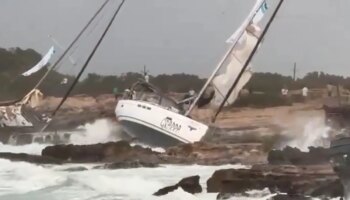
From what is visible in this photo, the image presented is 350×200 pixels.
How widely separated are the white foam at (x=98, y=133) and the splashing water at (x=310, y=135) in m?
0.80

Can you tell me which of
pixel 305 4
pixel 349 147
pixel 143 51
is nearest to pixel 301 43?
pixel 305 4

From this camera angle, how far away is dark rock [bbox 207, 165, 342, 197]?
304 cm

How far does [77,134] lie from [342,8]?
140 centimetres

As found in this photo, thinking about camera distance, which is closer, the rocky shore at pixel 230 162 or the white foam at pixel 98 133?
the rocky shore at pixel 230 162

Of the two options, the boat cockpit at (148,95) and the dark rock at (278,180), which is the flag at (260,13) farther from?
the dark rock at (278,180)

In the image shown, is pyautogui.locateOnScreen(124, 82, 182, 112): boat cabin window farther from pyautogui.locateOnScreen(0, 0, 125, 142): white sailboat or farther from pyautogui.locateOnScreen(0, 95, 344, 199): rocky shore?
pyautogui.locateOnScreen(0, 0, 125, 142): white sailboat

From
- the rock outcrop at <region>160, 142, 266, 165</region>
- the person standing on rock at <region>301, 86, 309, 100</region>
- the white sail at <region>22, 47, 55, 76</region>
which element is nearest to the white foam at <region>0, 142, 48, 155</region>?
the white sail at <region>22, 47, 55, 76</region>

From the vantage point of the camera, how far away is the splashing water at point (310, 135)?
10.2 ft

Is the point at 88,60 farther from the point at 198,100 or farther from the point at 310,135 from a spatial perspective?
the point at 310,135

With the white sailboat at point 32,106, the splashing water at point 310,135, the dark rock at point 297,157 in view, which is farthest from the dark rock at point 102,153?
the splashing water at point 310,135

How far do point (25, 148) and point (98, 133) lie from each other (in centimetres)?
36

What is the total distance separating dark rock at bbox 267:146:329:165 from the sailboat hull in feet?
1.14

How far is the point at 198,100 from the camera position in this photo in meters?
3.17

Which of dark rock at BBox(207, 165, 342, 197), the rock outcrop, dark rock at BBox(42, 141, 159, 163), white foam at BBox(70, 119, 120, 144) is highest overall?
white foam at BBox(70, 119, 120, 144)
